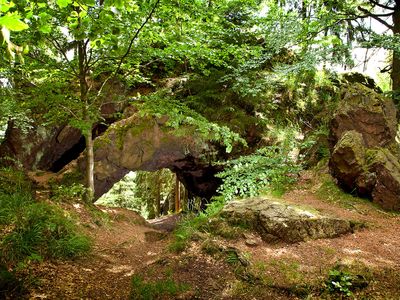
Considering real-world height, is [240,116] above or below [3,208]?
above

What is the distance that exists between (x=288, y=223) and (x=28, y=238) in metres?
3.95

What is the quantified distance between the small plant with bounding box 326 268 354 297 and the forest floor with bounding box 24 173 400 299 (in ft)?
0.19

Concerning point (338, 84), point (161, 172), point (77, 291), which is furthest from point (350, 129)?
point (161, 172)

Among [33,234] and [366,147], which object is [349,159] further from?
[33,234]

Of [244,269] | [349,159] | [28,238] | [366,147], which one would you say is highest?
[366,147]

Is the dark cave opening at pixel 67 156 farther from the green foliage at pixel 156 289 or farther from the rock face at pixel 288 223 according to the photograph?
the green foliage at pixel 156 289

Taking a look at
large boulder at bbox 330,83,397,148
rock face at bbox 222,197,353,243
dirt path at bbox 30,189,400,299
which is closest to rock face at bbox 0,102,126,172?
dirt path at bbox 30,189,400,299

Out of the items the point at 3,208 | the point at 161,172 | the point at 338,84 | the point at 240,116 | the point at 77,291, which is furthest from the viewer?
the point at 161,172

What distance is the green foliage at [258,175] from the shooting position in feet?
22.1

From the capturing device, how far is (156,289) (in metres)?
3.68

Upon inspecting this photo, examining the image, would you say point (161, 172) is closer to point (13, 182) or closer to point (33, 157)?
point (33, 157)

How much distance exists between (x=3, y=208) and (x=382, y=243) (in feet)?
19.4

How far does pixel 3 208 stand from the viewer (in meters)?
4.70

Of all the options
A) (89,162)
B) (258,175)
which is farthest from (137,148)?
(258,175)
